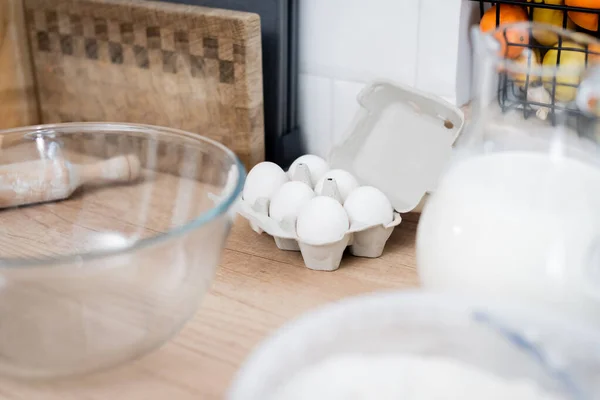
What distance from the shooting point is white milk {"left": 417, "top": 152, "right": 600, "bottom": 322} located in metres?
0.50

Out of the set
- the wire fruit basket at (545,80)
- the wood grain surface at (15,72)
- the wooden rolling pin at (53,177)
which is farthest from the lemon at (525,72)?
the wood grain surface at (15,72)

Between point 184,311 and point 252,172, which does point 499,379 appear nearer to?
point 184,311

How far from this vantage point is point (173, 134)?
2.45 ft

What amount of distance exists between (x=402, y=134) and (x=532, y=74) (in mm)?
321

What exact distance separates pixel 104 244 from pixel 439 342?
0.43m

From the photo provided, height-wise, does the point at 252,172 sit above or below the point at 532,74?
below

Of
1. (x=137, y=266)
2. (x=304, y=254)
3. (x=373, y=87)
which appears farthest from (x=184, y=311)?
(x=373, y=87)

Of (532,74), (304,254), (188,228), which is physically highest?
(532,74)

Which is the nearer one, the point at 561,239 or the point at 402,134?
the point at 561,239

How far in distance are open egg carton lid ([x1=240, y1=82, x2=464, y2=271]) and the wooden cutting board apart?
0.45 feet

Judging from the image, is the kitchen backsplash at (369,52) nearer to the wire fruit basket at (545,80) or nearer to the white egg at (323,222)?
the wire fruit basket at (545,80)

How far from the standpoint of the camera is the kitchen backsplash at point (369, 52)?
0.83 m

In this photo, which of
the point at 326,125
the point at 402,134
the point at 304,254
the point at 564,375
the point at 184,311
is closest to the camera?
the point at 564,375

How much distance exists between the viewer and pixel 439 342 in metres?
0.47
